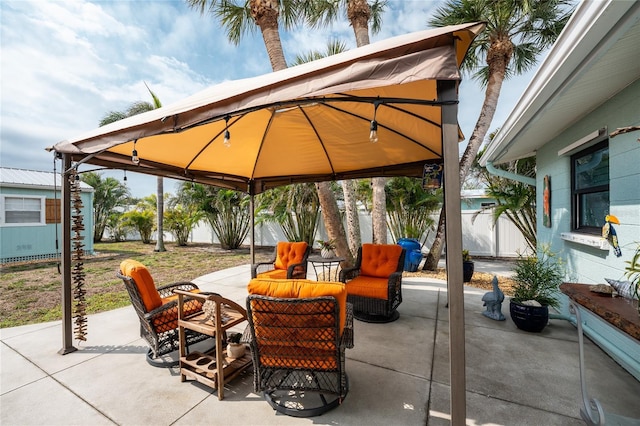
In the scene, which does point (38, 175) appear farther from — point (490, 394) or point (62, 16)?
point (490, 394)

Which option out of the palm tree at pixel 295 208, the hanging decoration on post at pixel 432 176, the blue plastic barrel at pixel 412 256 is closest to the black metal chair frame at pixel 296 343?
the hanging decoration on post at pixel 432 176

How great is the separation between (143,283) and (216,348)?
3.44 ft

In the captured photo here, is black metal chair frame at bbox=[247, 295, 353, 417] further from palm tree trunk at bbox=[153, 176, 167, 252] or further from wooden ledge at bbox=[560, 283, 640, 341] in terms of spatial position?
palm tree trunk at bbox=[153, 176, 167, 252]

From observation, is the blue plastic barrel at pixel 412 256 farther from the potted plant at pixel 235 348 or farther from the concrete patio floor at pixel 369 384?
the potted plant at pixel 235 348

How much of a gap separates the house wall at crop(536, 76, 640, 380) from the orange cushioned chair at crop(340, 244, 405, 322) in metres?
2.08

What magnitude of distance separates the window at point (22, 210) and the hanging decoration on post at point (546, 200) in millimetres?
14836

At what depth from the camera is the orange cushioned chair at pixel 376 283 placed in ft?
12.1

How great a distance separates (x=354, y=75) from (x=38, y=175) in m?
14.5

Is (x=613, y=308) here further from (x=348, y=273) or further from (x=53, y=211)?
(x=53, y=211)

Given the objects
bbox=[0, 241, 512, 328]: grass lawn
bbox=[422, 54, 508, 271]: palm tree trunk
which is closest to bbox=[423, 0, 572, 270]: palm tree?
bbox=[422, 54, 508, 271]: palm tree trunk

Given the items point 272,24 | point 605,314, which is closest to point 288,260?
point 605,314

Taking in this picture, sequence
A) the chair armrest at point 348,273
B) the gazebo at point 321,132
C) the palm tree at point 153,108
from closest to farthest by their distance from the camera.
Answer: the gazebo at point 321,132
the chair armrest at point 348,273
the palm tree at point 153,108

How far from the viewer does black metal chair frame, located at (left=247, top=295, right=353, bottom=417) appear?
1835 mm

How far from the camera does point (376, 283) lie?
393cm
